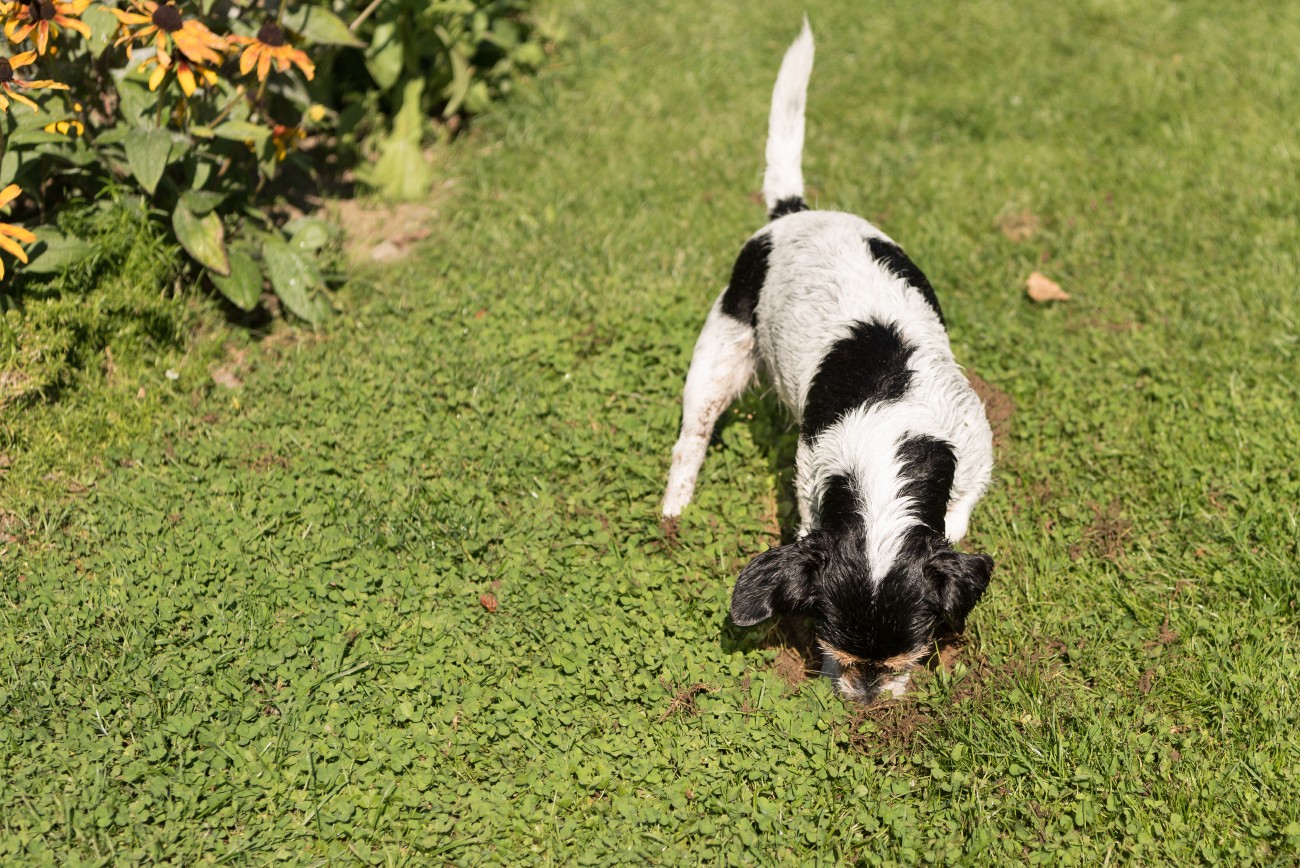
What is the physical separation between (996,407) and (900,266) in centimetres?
107

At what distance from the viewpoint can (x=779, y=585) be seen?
329 centimetres

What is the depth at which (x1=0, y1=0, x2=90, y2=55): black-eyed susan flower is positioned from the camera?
12.6 ft

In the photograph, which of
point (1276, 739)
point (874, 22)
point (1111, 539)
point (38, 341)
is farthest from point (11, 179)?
point (874, 22)

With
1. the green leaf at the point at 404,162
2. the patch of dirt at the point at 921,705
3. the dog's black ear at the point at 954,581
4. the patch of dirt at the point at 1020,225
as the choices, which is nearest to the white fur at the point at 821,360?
the dog's black ear at the point at 954,581

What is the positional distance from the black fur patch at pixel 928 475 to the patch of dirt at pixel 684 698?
97 centimetres

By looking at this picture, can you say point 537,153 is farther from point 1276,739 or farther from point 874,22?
point 1276,739

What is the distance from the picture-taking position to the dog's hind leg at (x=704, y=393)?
434 centimetres

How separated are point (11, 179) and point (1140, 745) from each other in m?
4.62

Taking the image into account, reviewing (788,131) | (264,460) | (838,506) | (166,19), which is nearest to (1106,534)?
(838,506)

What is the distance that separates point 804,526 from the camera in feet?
12.4

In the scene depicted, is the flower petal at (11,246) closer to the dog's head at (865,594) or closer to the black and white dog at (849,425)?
the black and white dog at (849,425)

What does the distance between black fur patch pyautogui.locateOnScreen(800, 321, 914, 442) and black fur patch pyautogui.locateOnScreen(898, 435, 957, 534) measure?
21 centimetres

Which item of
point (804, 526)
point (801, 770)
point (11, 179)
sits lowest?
point (801, 770)

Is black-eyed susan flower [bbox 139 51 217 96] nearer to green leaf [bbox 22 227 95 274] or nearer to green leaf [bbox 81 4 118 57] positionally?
green leaf [bbox 81 4 118 57]
